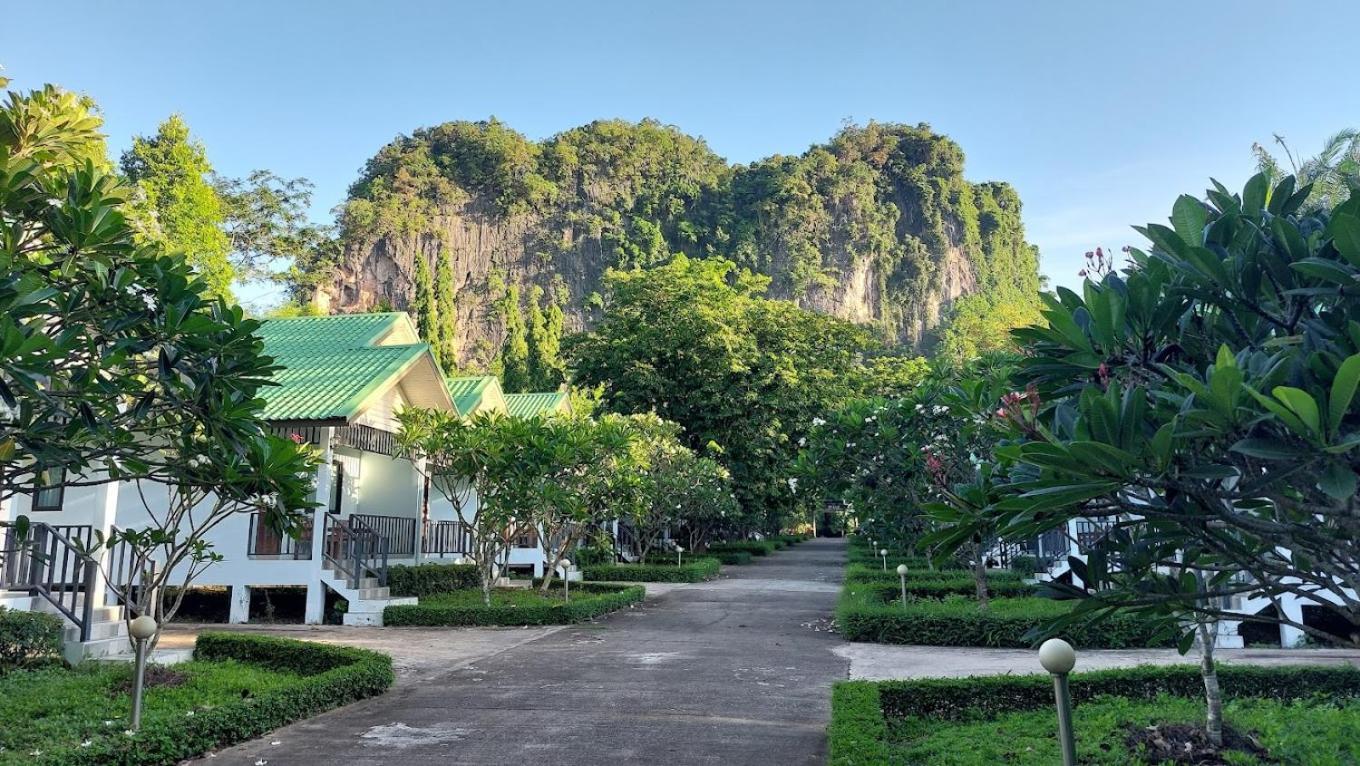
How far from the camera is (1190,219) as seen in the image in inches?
112

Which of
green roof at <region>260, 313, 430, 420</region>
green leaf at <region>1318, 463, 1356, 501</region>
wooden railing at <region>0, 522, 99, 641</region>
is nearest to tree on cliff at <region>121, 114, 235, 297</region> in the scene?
green roof at <region>260, 313, 430, 420</region>

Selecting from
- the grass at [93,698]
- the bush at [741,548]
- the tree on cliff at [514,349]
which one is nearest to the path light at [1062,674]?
the grass at [93,698]

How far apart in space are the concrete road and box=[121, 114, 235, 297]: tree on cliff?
97.8 feet

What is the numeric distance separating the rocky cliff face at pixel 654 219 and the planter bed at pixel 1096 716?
4790cm

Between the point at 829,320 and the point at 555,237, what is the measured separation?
3766cm

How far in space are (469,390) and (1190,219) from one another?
20.8 metres

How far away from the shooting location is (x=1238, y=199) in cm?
301

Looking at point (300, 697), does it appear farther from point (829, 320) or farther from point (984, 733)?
point (829, 320)

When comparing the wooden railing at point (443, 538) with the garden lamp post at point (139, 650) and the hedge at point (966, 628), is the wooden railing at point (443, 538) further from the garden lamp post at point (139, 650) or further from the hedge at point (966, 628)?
the garden lamp post at point (139, 650)

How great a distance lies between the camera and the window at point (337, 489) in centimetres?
1628

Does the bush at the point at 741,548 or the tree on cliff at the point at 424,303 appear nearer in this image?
the bush at the point at 741,548

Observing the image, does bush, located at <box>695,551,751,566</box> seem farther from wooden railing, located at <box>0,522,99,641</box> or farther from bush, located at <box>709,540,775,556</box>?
wooden railing, located at <box>0,522,99,641</box>

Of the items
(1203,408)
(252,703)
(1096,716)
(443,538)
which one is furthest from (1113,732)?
(443,538)

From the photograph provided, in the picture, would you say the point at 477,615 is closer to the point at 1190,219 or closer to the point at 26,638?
the point at 26,638
